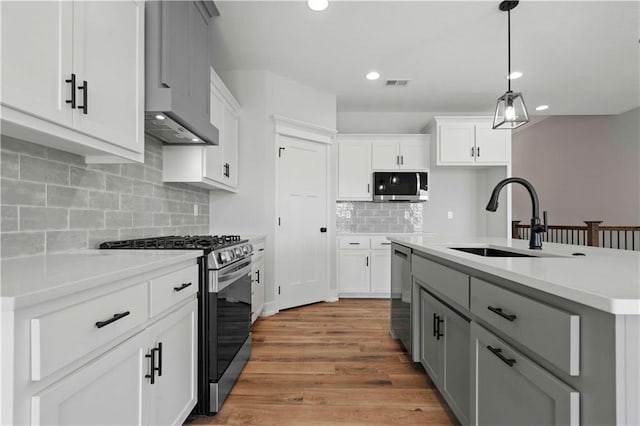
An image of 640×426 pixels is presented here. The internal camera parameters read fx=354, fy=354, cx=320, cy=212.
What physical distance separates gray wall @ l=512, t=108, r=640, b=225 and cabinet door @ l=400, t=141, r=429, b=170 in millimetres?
3359

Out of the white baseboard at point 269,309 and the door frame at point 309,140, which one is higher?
the door frame at point 309,140

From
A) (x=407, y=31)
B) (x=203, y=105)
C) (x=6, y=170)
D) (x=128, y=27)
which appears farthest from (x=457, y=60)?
(x=6, y=170)

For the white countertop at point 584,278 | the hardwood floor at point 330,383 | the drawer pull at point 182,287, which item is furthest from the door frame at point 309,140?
the white countertop at point 584,278

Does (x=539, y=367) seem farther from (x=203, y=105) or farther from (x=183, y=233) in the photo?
(x=183, y=233)

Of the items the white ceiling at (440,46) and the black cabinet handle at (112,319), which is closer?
the black cabinet handle at (112,319)

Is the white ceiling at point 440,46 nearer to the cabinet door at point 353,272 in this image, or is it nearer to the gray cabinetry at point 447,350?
the cabinet door at point 353,272

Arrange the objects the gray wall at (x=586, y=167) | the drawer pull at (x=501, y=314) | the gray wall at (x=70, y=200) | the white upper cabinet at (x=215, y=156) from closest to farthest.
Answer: the drawer pull at (x=501, y=314), the gray wall at (x=70, y=200), the white upper cabinet at (x=215, y=156), the gray wall at (x=586, y=167)

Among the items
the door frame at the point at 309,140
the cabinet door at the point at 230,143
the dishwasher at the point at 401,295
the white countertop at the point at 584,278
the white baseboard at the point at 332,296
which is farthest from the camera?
the white baseboard at the point at 332,296

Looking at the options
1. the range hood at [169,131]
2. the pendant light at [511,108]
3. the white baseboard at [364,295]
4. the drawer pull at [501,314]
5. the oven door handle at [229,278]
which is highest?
the pendant light at [511,108]

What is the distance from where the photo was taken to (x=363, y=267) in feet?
16.0

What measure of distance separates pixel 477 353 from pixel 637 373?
725 mm

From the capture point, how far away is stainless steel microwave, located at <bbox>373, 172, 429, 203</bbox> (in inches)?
197

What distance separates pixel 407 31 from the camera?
3.18 metres

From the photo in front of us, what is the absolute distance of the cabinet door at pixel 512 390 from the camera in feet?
3.04
